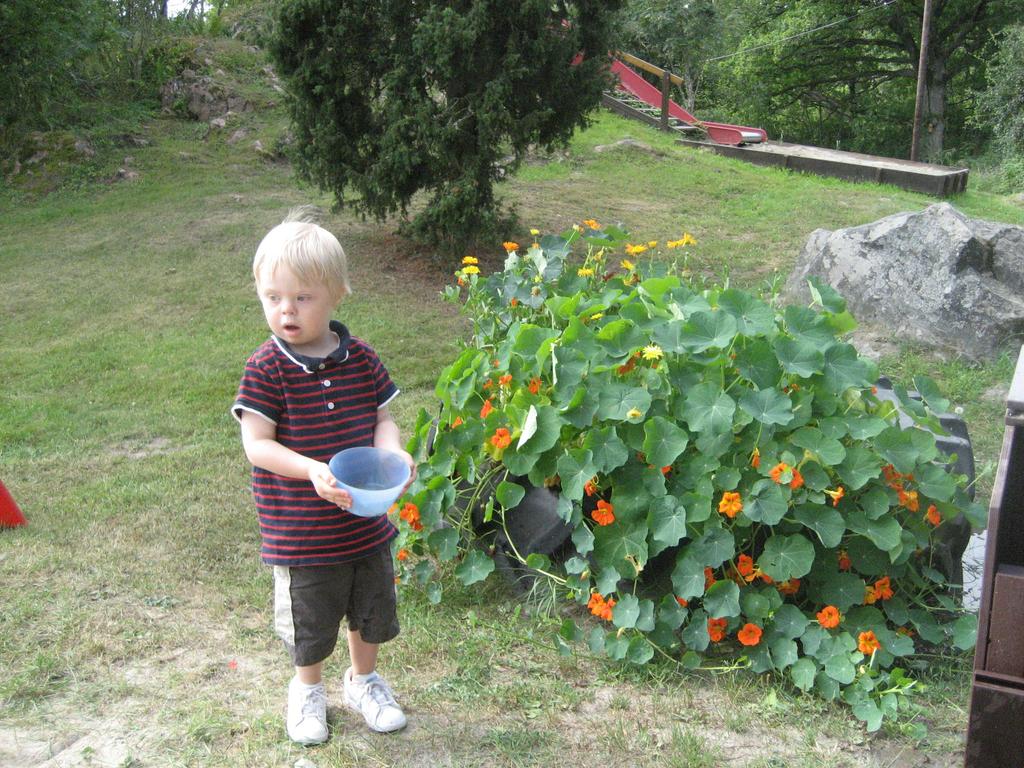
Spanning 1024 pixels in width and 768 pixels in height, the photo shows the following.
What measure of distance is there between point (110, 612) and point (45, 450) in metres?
2.24

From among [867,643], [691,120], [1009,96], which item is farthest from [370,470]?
[1009,96]

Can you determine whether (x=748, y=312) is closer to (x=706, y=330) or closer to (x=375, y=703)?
A: (x=706, y=330)

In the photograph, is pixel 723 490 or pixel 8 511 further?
pixel 8 511

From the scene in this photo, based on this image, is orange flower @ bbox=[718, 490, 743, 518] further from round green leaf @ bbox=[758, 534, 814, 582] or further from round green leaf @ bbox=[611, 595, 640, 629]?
round green leaf @ bbox=[611, 595, 640, 629]

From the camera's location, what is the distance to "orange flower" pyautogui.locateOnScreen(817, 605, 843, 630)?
2717 millimetres

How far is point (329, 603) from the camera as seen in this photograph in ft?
7.93

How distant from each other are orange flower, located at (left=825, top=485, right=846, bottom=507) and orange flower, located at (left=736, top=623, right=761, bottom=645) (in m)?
0.42

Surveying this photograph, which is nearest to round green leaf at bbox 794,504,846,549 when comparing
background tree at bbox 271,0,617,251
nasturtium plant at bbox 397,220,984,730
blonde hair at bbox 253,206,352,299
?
nasturtium plant at bbox 397,220,984,730

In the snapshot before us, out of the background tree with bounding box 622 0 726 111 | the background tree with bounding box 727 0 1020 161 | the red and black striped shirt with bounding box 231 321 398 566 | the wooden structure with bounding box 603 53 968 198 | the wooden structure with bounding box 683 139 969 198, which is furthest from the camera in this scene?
the background tree with bounding box 622 0 726 111

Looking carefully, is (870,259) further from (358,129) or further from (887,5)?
(887,5)

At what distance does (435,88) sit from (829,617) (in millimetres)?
6188

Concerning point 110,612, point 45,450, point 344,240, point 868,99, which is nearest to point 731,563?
point 110,612

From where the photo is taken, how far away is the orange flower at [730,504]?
2.69 m

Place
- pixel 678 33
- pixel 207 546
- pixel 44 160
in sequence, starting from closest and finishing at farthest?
pixel 207 546, pixel 44 160, pixel 678 33
